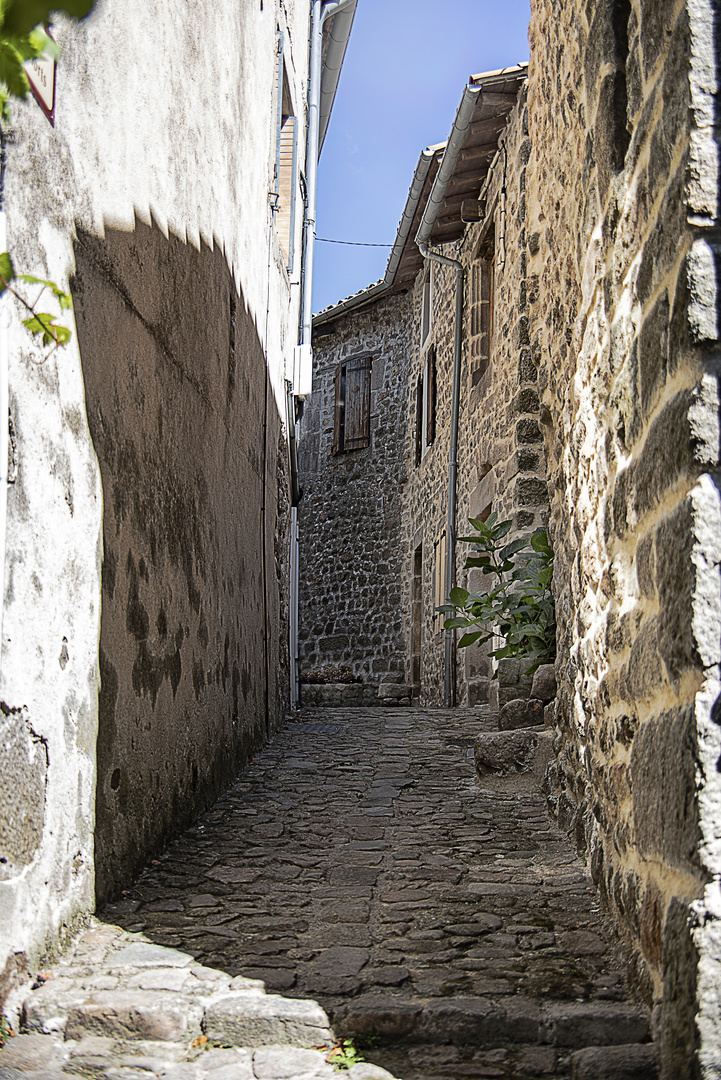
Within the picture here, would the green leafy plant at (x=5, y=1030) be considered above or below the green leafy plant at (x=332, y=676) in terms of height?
above

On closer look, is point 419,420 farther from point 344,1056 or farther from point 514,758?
point 344,1056

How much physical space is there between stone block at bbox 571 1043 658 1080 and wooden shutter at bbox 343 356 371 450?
1236cm

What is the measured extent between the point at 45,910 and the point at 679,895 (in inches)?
57.0

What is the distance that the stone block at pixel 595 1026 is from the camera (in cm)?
181

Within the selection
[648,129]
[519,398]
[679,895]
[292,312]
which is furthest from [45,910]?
[292,312]

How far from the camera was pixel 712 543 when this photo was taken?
1519 millimetres

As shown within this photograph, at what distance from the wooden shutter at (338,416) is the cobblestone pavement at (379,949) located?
10648 millimetres

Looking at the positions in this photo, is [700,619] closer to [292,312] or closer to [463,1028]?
[463,1028]

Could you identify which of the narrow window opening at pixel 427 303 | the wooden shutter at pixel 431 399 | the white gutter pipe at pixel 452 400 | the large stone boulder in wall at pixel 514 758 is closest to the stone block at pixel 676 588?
the large stone boulder in wall at pixel 514 758

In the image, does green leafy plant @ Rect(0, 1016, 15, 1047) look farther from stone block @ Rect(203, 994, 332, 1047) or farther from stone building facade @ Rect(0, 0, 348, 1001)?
stone block @ Rect(203, 994, 332, 1047)

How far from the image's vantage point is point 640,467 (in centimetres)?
195

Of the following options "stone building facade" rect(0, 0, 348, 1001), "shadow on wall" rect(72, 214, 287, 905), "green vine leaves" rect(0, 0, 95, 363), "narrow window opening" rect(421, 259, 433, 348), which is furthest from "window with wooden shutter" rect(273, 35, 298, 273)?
"green vine leaves" rect(0, 0, 95, 363)

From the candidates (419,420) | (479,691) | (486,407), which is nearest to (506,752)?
(479,691)

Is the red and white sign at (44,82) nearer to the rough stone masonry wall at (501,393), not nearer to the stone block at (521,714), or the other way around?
the stone block at (521,714)
